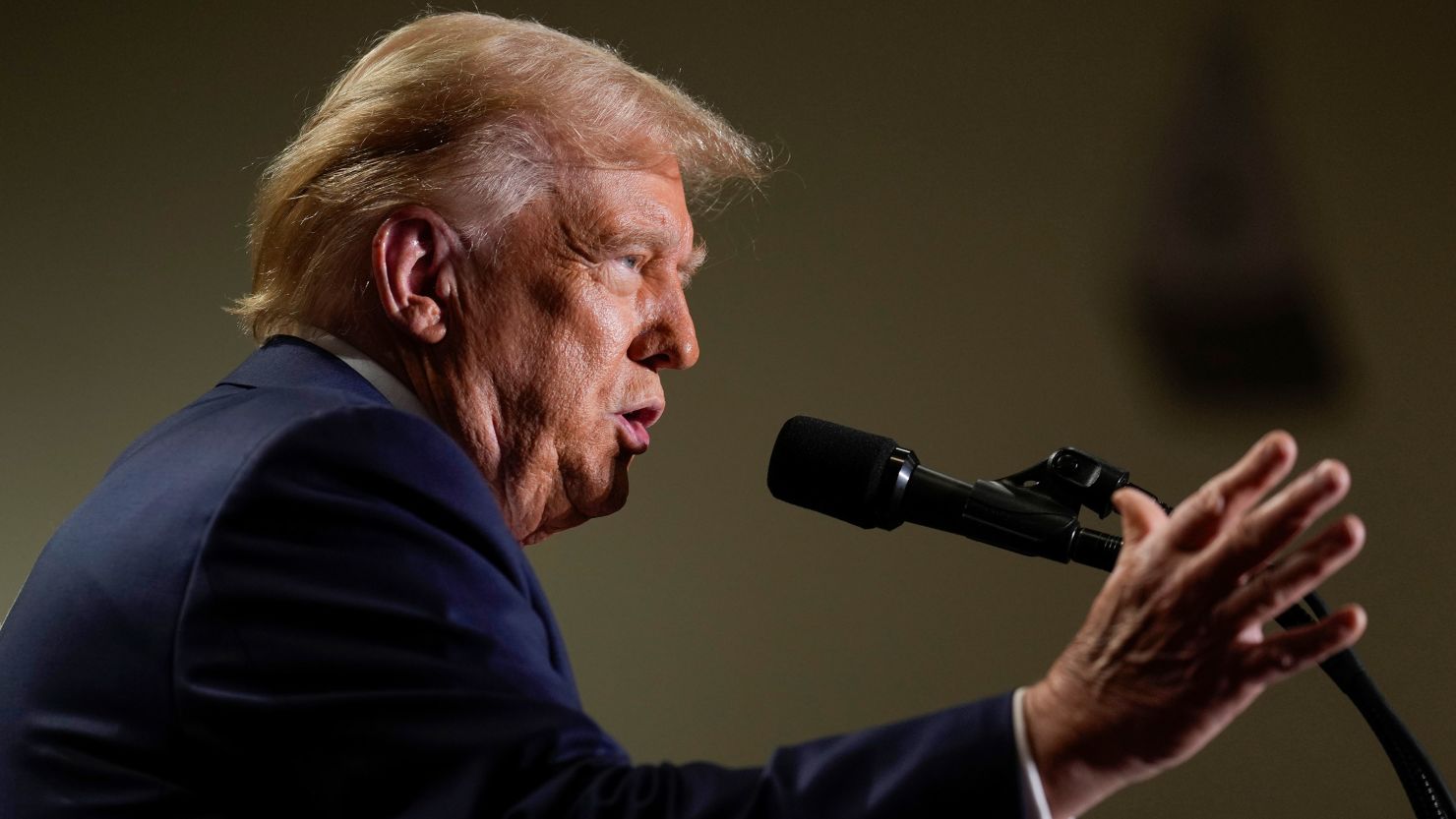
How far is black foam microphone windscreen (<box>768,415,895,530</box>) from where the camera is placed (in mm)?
1192

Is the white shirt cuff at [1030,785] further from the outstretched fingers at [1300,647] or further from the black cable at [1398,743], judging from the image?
the black cable at [1398,743]

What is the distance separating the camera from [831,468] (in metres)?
1.23

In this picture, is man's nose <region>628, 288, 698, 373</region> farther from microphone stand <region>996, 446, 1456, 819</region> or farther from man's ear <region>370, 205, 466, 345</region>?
microphone stand <region>996, 446, 1456, 819</region>

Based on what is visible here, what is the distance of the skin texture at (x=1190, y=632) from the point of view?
721mm

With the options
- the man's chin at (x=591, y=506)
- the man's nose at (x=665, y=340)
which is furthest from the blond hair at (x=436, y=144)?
the man's chin at (x=591, y=506)

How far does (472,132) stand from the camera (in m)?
1.37

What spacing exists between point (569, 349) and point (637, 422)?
0.39 feet

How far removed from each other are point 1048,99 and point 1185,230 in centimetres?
39

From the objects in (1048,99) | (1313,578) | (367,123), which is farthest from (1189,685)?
(1048,99)

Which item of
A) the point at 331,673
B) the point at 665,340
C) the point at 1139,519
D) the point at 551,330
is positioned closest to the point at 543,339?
the point at 551,330

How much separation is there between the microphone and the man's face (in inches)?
7.7

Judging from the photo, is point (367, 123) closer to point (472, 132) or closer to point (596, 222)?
point (472, 132)

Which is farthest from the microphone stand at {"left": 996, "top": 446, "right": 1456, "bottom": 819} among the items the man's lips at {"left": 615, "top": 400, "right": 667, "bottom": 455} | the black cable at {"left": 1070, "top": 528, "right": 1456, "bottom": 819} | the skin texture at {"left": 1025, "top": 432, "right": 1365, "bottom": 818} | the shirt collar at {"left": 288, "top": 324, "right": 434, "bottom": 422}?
the shirt collar at {"left": 288, "top": 324, "right": 434, "bottom": 422}

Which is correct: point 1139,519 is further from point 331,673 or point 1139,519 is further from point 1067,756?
point 331,673
